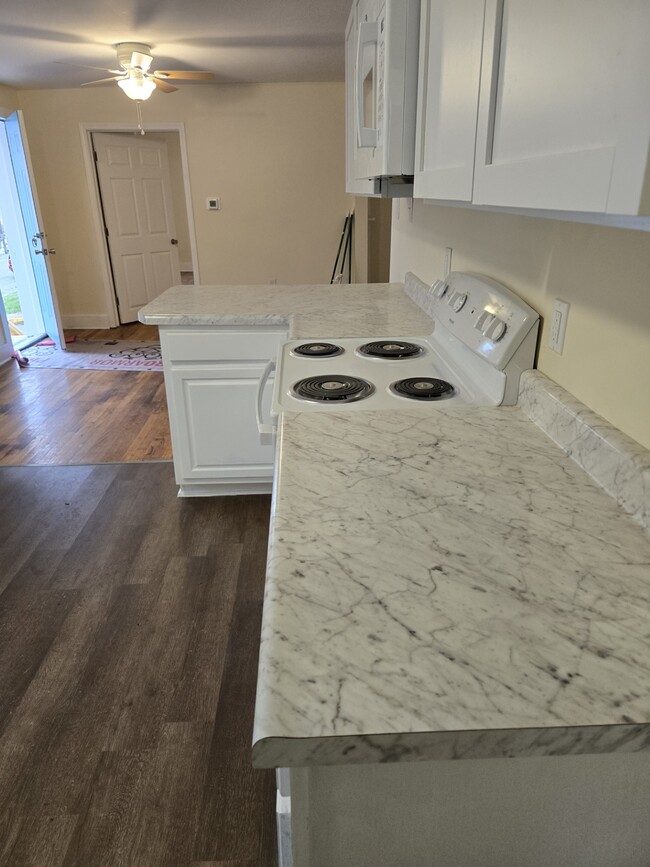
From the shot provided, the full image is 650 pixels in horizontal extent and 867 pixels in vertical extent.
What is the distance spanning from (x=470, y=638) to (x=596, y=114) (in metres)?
0.53

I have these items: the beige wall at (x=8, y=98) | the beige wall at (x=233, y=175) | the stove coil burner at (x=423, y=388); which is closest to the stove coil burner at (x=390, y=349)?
the stove coil burner at (x=423, y=388)

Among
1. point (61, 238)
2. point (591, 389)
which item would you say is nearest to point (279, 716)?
point (591, 389)

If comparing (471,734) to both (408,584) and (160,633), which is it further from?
(160,633)

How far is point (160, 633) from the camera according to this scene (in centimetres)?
189

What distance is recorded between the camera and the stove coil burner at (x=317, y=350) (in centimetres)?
167

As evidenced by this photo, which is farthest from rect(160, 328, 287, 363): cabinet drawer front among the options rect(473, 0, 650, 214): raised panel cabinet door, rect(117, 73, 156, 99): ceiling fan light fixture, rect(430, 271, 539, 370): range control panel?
rect(117, 73, 156, 99): ceiling fan light fixture

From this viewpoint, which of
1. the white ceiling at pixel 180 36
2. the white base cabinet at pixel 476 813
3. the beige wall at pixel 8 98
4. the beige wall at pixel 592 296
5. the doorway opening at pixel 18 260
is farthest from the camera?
the doorway opening at pixel 18 260

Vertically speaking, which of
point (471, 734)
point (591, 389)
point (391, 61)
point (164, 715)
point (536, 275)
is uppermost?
point (391, 61)

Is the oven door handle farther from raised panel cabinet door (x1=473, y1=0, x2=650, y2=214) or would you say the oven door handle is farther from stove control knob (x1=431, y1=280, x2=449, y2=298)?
raised panel cabinet door (x1=473, y1=0, x2=650, y2=214)

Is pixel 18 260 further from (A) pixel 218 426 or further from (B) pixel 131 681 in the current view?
(B) pixel 131 681

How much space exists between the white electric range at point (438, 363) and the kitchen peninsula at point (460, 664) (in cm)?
30

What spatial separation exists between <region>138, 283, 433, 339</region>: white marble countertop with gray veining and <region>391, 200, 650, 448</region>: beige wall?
0.56 meters

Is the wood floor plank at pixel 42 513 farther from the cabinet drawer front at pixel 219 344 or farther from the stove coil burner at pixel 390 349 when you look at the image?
the stove coil burner at pixel 390 349

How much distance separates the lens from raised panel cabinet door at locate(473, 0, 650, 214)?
0.47 m
